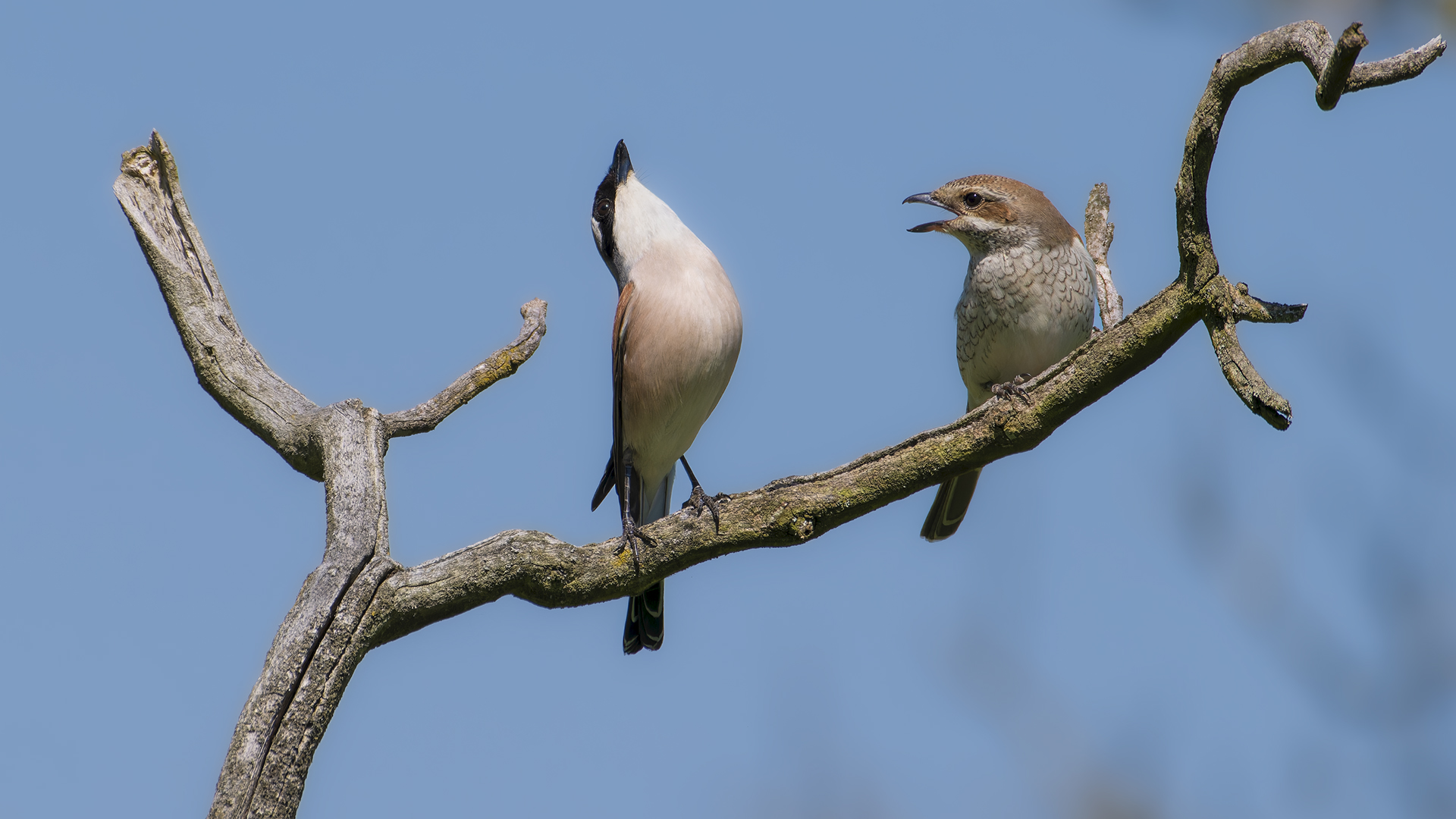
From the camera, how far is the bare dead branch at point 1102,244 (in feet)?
19.1

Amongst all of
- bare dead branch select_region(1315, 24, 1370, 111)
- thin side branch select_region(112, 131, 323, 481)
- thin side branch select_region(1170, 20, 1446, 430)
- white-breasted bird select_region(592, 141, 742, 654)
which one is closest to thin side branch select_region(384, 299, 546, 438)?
thin side branch select_region(112, 131, 323, 481)

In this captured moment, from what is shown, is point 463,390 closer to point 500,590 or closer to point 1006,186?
point 500,590

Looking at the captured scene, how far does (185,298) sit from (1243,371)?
12.9ft

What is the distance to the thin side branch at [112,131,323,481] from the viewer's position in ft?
15.5

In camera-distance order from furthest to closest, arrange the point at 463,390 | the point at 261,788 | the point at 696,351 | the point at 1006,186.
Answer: the point at 1006,186
the point at 696,351
the point at 463,390
the point at 261,788

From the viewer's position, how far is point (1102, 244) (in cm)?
592

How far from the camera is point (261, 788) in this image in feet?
12.3

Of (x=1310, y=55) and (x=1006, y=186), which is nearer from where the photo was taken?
(x=1310, y=55)

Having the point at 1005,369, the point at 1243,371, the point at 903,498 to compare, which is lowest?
the point at 1243,371

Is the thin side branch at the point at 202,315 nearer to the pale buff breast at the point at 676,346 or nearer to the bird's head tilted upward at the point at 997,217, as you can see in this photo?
the pale buff breast at the point at 676,346

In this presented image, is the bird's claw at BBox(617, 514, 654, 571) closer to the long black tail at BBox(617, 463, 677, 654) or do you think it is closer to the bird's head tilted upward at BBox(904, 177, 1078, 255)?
the long black tail at BBox(617, 463, 677, 654)

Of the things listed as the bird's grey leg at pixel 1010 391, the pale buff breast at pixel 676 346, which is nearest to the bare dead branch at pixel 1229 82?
the bird's grey leg at pixel 1010 391

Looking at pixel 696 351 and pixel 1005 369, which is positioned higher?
pixel 696 351

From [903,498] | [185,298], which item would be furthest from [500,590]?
[185,298]
